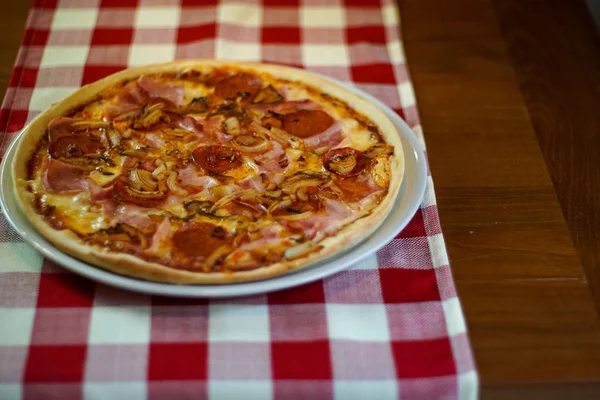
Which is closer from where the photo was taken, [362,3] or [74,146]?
[74,146]

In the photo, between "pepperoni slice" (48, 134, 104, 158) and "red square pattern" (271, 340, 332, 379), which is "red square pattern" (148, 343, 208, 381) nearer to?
"red square pattern" (271, 340, 332, 379)

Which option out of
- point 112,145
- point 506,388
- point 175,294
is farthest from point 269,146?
point 506,388

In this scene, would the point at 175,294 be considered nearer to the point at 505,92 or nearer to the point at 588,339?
the point at 588,339

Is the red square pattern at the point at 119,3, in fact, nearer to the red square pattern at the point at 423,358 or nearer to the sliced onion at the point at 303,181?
the sliced onion at the point at 303,181

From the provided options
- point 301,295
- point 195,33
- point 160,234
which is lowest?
point 195,33

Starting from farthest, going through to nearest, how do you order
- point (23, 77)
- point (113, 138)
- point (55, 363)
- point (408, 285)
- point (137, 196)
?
point (23, 77) < point (113, 138) < point (137, 196) < point (408, 285) < point (55, 363)

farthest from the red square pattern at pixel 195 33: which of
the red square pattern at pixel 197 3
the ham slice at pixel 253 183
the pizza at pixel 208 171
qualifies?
the ham slice at pixel 253 183

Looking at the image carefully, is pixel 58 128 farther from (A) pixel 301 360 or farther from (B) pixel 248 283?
(A) pixel 301 360

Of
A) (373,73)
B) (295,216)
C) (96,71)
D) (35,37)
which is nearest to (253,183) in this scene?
(295,216)

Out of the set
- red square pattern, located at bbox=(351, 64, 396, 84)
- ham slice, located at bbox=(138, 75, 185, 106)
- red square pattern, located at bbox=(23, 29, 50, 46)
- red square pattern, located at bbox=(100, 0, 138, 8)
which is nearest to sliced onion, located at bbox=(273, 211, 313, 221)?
ham slice, located at bbox=(138, 75, 185, 106)
